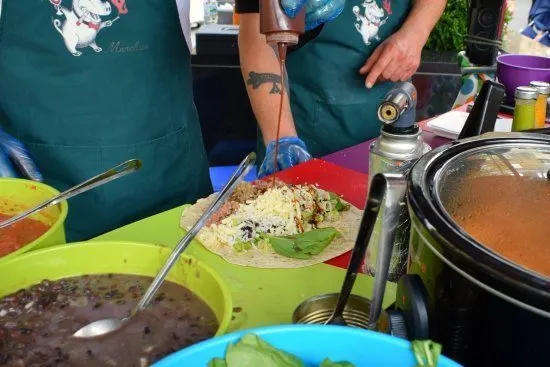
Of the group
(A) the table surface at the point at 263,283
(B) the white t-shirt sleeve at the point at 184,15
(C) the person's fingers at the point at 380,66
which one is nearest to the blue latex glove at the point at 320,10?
(B) the white t-shirt sleeve at the point at 184,15

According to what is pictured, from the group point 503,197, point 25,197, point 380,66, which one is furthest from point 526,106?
point 25,197

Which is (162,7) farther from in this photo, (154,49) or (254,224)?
(254,224)

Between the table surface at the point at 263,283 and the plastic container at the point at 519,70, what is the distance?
1.30 m

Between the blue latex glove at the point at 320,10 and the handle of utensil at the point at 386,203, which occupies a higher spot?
the blue latex glove at the point at 320,10

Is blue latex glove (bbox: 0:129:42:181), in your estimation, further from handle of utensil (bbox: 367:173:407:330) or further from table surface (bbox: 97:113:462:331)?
handle of utensil (bbox: 367:173:407:330)

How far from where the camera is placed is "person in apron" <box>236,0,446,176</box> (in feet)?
7.43

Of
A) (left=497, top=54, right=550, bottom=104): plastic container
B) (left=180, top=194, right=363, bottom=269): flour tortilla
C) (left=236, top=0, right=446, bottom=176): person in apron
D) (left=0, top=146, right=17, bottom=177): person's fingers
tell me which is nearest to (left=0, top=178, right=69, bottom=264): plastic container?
(left=180, top=194, right=363, bottom=269): flour tortilla

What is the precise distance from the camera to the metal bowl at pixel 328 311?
3.13 feet

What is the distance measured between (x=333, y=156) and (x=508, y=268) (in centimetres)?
140

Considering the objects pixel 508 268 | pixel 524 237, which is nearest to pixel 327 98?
pixel 524 237

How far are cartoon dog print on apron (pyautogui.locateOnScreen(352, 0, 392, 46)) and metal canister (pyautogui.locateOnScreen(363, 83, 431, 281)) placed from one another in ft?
4.51

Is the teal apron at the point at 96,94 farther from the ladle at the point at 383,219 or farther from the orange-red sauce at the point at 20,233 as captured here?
the ladle at the point at 383,219

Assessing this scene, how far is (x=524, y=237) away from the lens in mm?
705

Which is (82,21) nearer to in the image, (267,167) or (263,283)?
(267,167)
